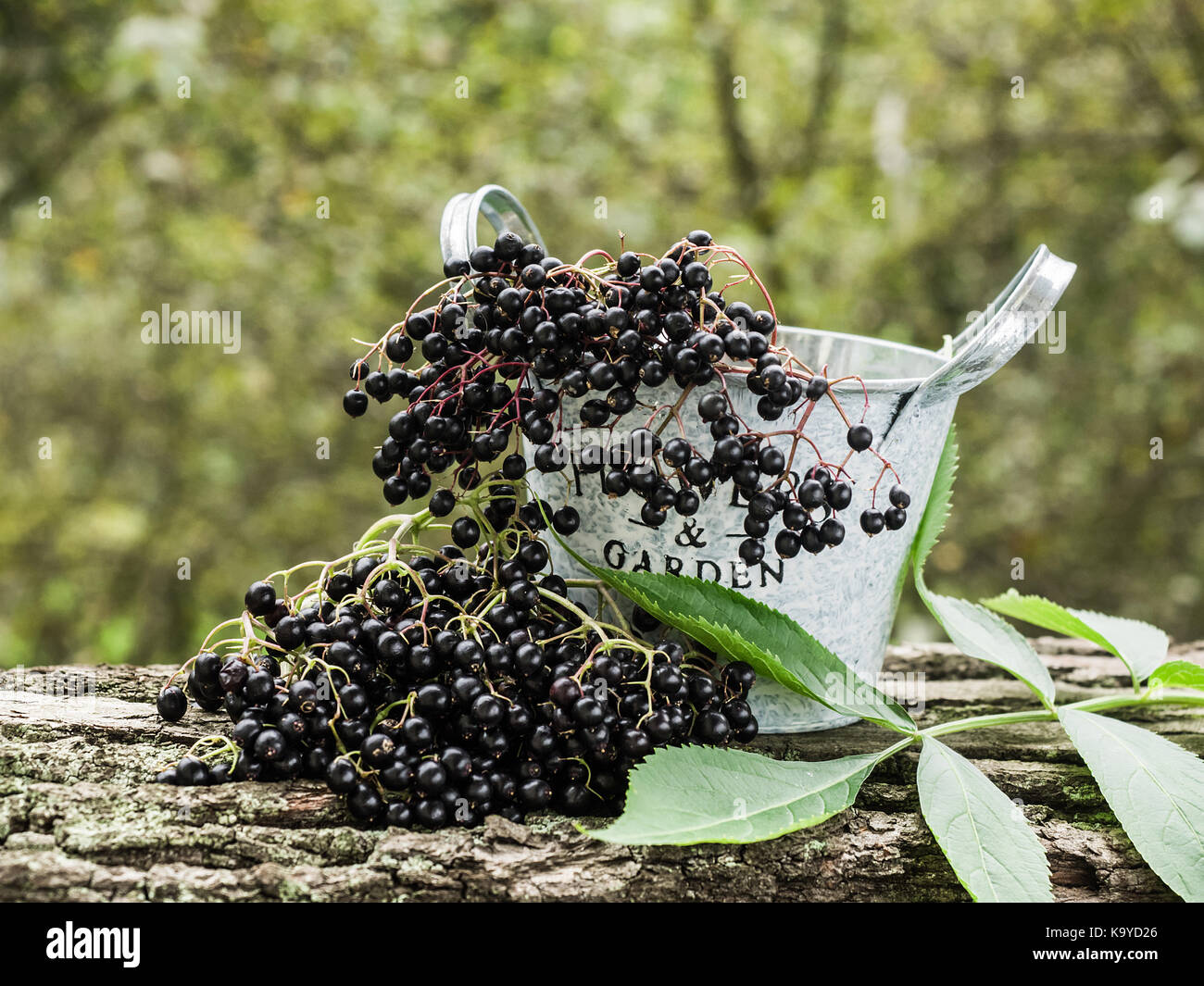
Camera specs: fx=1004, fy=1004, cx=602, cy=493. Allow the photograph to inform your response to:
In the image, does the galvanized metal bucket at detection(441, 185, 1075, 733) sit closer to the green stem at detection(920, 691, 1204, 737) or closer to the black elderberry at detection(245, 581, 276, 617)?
the green stem at detection(920, 691, 1204, 737)

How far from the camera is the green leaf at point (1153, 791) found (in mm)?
733

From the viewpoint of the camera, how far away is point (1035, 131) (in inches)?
111

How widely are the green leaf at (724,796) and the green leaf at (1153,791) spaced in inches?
A: 7.7

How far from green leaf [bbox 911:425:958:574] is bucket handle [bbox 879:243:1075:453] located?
0.46 ft

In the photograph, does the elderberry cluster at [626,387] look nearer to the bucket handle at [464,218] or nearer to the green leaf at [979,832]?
the bucket handle at [464,218]

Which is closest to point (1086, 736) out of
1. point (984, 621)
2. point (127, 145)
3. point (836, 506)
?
point (984, 621)

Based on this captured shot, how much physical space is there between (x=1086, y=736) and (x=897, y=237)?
2.15 metres

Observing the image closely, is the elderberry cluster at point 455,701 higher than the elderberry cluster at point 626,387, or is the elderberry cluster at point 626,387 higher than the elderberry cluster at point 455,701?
the elderberry cluster at point 626,387

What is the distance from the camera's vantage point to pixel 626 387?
2.55 feet

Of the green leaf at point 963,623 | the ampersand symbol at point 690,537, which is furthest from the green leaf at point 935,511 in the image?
the ampersand symbol at point 690,537

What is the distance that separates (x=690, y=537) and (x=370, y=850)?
362mm

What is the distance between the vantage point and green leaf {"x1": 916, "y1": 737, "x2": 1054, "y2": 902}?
687 millimetres

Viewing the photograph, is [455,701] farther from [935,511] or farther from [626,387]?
[935,511]

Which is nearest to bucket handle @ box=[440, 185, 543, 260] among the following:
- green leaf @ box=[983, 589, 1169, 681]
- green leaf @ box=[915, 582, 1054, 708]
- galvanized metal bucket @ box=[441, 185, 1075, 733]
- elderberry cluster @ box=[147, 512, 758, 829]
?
galvanized metal bucket @ box=[441, 185, 1075, 733]
